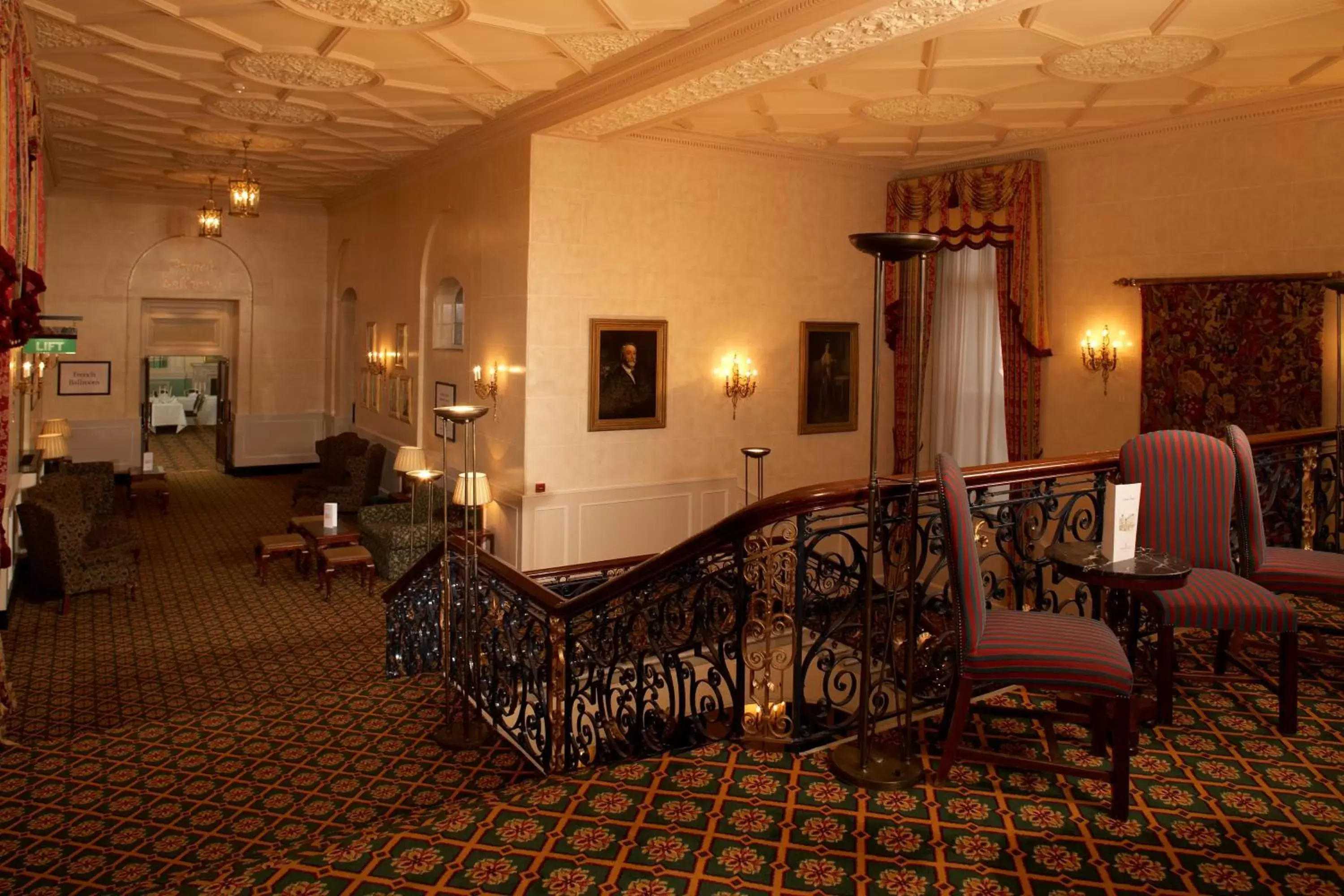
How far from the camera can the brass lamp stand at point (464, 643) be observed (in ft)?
18.0

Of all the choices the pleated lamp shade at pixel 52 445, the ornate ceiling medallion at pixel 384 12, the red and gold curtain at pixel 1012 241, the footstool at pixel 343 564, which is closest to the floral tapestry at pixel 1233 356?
the red and gold curtain at pixel 1012 241

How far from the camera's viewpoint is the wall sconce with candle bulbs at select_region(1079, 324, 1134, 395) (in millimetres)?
9961

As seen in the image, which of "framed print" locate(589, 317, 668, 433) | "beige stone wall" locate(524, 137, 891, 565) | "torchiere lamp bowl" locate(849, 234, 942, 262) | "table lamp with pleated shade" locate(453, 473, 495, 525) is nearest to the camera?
"torchiere lamp bowl" locate(849, 234, 942, 262)

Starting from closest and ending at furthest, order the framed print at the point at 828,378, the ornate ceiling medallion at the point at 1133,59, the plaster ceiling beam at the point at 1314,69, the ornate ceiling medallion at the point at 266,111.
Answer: the ornate ceiling medallion at the point at 1133,59 < the plaster ceiling beam at the point at 1314,69 < the ornate ceiling medallion at the point at 266,111 < the framed print at the point at 828,378

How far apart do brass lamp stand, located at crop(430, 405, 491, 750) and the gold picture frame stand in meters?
7.41

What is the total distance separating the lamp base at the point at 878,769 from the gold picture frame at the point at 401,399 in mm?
10464

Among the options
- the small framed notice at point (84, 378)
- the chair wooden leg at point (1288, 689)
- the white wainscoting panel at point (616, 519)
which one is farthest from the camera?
the small framed notice at point (84, 378)

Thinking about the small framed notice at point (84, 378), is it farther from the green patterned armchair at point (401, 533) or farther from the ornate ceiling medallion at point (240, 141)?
the green patterned armchair at point (401, 533)

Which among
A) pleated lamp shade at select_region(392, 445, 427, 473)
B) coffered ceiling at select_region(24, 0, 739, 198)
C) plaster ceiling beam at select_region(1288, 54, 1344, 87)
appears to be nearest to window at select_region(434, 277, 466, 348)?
pleated lamp shade at select_region(392, 445, 427, 473)

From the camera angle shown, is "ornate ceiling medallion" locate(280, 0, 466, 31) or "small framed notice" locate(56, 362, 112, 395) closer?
"ornate ceiling medallion" locate(280, 0, 466, 31)

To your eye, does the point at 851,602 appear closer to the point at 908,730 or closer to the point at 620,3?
the point at 908,730

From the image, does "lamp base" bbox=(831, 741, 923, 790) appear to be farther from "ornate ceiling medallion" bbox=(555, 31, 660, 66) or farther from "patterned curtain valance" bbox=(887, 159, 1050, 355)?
"patterned curtain valance" bbox=(887, 159, 1050, 355)

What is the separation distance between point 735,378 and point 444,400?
3.77 m

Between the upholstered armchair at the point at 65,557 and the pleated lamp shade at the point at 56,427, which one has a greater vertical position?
the pleated lamp shade at the point at 56,427
